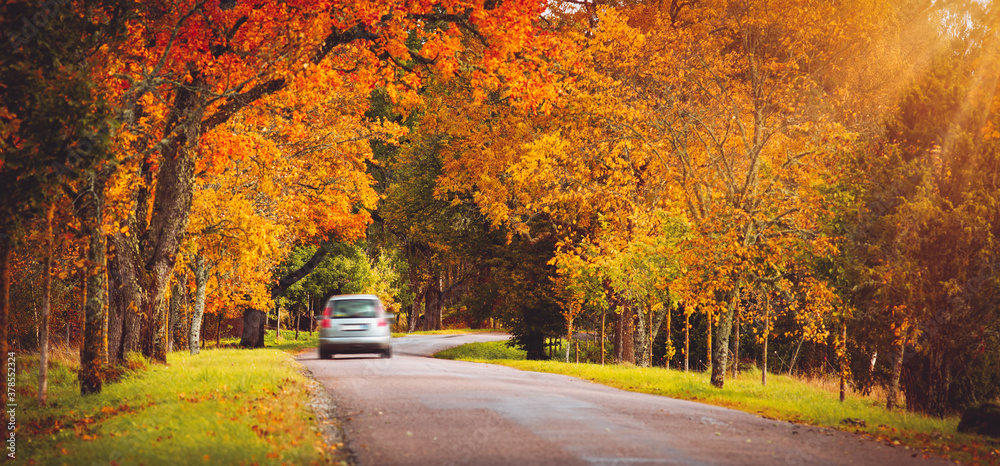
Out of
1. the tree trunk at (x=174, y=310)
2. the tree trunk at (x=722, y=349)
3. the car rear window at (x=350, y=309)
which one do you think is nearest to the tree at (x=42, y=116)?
the car rear window at (x=350, y=309)

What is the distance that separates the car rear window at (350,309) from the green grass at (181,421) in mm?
5221

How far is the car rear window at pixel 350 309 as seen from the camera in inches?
845

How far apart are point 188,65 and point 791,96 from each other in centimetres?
1305

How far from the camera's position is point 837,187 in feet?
56.6

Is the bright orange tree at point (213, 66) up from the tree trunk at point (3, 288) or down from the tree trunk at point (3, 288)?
up

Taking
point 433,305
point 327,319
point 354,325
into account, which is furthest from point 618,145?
point 433,305

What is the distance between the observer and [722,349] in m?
17.7

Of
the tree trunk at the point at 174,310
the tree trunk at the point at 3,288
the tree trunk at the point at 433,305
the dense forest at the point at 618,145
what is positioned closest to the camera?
the tree trunk at the point at 3,288

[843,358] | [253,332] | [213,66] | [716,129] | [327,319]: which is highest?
[213,66]

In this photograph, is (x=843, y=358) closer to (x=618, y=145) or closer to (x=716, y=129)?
(x=716, y=129)

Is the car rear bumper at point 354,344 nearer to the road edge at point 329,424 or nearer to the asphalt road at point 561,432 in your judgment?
the road edge at point 329,424

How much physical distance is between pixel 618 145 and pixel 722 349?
678 centimetres

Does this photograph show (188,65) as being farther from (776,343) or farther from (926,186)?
(776,343)

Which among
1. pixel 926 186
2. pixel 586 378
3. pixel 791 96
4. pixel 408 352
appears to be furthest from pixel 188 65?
pixel 408 352
